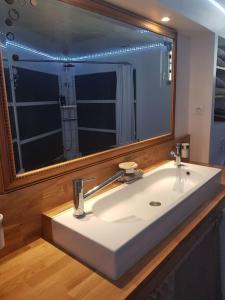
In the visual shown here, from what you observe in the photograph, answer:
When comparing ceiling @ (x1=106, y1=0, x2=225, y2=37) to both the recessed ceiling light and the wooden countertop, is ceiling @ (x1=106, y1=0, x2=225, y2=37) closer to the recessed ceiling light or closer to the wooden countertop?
the recessed ceiling light

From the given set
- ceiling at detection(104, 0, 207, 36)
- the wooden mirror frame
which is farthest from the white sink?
ceiling at detection(104, 0, 207, 36)

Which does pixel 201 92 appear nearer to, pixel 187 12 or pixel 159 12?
pixel 187 12

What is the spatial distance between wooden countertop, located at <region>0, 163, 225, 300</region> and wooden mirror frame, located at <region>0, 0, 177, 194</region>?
0.27 meters

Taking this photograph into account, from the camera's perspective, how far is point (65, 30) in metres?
1.19

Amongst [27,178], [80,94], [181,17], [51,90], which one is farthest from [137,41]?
[27,178]

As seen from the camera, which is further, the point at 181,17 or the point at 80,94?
the point at 181,17

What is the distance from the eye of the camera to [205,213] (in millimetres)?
1194

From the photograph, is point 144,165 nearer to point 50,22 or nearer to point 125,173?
point 125,173

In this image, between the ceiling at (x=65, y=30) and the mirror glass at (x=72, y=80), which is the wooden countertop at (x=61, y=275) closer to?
the mirror glass at (x=72, y=80)

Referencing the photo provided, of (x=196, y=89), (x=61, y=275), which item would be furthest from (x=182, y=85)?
(x=61, y=275)

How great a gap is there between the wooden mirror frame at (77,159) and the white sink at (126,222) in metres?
0.19

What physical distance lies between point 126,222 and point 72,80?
0.75 m

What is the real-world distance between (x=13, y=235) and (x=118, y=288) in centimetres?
47

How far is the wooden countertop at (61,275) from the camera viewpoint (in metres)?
0.75
